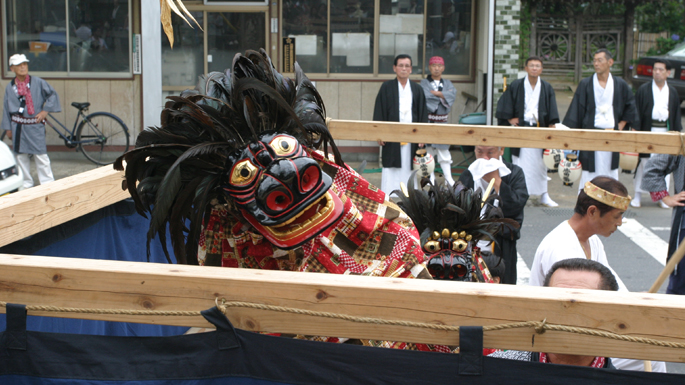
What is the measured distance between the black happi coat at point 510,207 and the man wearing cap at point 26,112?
636 cm

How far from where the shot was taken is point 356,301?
1546mm

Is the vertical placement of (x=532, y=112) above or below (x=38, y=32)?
below

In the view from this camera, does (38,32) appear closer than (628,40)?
Yes

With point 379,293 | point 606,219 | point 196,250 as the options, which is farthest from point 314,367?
point 606,219

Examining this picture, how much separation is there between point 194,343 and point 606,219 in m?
2.62

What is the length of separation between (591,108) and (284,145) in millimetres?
7270

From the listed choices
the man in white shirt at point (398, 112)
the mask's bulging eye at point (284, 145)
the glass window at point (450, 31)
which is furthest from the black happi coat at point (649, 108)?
the mask's bulging eye at point (284, 145)

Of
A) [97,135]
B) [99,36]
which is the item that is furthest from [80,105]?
[99,36]

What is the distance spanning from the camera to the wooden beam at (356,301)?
1438 millimetres

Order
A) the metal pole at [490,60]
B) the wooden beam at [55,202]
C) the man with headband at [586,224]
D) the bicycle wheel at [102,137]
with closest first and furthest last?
the wooden beam at [55,202] < the man with headband at [586,224] < the metal pole at [490,60] < the bicycle wheel at [102,137]

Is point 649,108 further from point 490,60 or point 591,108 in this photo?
point 490,60

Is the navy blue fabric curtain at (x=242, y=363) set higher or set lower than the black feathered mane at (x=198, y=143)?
lower

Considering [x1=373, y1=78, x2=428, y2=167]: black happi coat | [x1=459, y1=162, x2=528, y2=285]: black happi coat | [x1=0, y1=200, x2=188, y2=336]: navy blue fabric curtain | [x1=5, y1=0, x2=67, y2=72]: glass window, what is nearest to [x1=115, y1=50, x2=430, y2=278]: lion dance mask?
[x1=0, y1=200, x2=188, y2=336]: navy blue fabric curtain

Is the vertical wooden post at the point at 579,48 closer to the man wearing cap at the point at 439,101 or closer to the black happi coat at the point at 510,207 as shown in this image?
the man wearing cap at the point at 439,101
